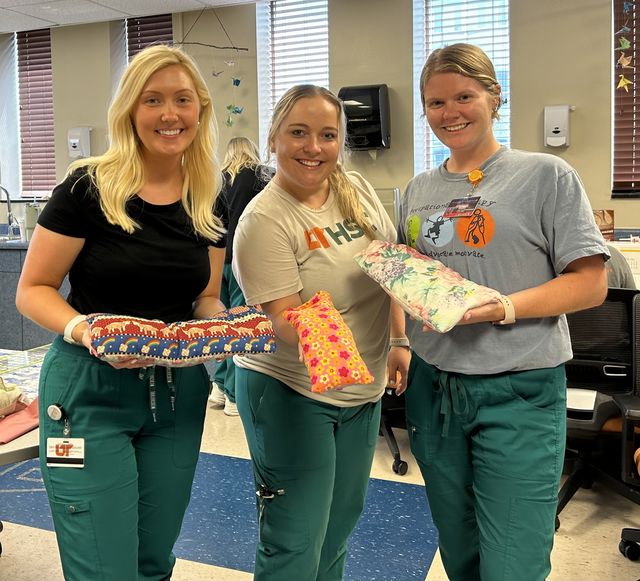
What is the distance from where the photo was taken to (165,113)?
141 cm

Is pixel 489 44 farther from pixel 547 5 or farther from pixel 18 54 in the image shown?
pixel 18 54

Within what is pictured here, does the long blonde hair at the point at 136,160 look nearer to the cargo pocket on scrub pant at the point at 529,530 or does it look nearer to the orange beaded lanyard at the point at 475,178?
the orange beaded lanyard at the point at 475,178

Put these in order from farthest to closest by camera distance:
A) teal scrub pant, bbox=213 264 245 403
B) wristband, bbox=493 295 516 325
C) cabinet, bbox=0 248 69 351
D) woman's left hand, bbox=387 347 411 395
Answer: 1. cabinet, bbox=0 248 69 351
2. teal scrub pant, bbox=213 264 245 403
3. woman's left hand, bbox=387 347 411 395
4. wristband, bbox=493 295 516 325

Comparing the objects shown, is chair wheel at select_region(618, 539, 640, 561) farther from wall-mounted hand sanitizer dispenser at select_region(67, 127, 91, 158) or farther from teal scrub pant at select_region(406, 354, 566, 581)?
wall-mounted hand sanitizer dispenser at select_region(67, 127, 91, 158)

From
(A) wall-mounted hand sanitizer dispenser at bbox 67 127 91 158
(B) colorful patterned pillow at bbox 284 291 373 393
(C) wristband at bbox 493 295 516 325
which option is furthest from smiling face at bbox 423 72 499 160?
(A) wall-mounted hand sanitizer dispenser at bbox 67 127 91 158

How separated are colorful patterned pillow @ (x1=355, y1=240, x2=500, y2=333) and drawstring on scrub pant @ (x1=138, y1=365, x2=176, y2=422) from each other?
1.61 ft

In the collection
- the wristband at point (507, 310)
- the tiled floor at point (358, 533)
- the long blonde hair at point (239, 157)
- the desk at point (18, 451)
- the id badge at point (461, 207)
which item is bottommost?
the tiled floor at point (358, 533)

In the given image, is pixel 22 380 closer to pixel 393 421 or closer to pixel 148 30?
pixel 393 421

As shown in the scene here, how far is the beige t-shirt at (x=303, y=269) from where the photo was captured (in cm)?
149

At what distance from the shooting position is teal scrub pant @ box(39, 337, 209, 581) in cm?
131

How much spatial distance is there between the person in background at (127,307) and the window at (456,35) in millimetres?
3368

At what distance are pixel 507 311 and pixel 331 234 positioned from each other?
0.45 m

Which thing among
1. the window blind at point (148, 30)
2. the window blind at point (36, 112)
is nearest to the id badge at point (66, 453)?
the window blind at point (148, 30)

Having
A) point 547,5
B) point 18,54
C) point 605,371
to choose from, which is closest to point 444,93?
point 605,371
